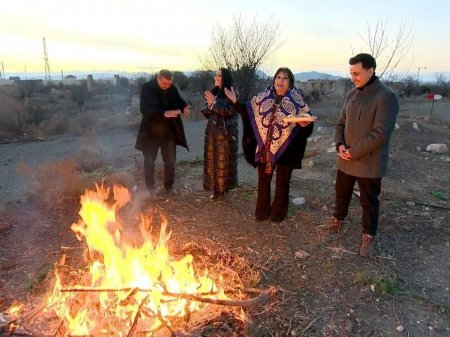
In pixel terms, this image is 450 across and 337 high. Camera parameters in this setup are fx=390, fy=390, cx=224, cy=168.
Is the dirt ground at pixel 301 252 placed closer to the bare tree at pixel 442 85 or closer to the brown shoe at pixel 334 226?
the brown shoe at pixel 334 226

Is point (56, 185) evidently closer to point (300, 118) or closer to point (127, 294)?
point (127, 294)

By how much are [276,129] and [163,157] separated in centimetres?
200

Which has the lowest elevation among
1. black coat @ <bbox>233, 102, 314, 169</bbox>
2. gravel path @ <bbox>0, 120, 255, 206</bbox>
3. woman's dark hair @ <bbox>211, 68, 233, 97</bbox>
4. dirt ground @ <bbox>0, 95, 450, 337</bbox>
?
gravel path @ <bbox>0, 120, 255, 206</bbox>

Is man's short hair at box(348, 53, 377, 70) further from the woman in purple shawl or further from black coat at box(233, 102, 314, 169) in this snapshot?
black coat at box(233, 102, 314, 169)

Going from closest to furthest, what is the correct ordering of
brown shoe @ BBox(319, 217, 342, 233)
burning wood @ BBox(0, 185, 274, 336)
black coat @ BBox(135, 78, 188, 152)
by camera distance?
burning wood @ BBox(0, 185, 274, 336) → brown shoe @ BBox(319, 217, 342, 233) → black coat @ BBox(135, 78, 188, 152)

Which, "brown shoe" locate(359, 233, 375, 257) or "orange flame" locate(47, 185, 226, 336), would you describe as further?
"brown shoe" locate(359, 233, 375, 257)

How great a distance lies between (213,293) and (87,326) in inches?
36.1

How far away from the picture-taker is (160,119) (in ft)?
17.4

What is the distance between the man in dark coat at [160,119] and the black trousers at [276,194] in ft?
4.95

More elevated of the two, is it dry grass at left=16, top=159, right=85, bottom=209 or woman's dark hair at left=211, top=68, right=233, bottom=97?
woman's dark hair at left=211, top=68, right=233, bottom=97

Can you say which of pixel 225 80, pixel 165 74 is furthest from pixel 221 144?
pixel 165 74

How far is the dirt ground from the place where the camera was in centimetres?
309

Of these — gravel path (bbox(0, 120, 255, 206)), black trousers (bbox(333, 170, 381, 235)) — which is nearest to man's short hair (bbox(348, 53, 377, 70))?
black trousers (bbox(333, 170, 381, 235))

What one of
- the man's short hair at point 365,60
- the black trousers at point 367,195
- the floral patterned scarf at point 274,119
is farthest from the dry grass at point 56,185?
the man's short hair at point 365,60
